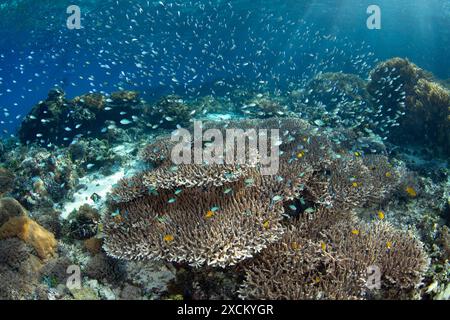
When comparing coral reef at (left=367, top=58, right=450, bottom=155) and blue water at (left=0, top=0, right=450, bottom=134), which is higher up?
blue water at (left=0, top=0, right=450, bottom=134)

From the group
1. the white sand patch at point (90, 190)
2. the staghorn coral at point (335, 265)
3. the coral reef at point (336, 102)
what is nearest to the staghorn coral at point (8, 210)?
the white sand patch at point (90, 190)

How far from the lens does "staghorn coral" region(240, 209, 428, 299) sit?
4633 mm

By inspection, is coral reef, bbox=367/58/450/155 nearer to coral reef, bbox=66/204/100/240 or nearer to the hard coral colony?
the hard coral colony

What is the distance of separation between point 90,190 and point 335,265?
27.0 feet

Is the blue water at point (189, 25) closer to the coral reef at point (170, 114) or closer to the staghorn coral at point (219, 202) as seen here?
the coral reef at point (170, 114)

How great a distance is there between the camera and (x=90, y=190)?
1021cm

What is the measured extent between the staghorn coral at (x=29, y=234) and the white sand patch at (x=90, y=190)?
1.96m

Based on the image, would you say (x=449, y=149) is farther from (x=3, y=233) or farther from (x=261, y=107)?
(x=3, y=233)

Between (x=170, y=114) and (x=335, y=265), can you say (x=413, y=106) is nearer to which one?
(x=170, y=114)

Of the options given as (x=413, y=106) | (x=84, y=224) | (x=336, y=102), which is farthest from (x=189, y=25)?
(x=84, y=224)

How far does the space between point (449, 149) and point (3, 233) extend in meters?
15.6

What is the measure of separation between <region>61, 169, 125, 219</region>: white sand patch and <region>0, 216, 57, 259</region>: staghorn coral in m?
1.96

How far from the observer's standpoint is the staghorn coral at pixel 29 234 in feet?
21.4

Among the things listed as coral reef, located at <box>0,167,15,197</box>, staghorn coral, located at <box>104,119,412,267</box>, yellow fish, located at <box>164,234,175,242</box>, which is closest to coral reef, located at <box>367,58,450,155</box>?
staghorn coral, located at <box>104,119,412,267</box>
